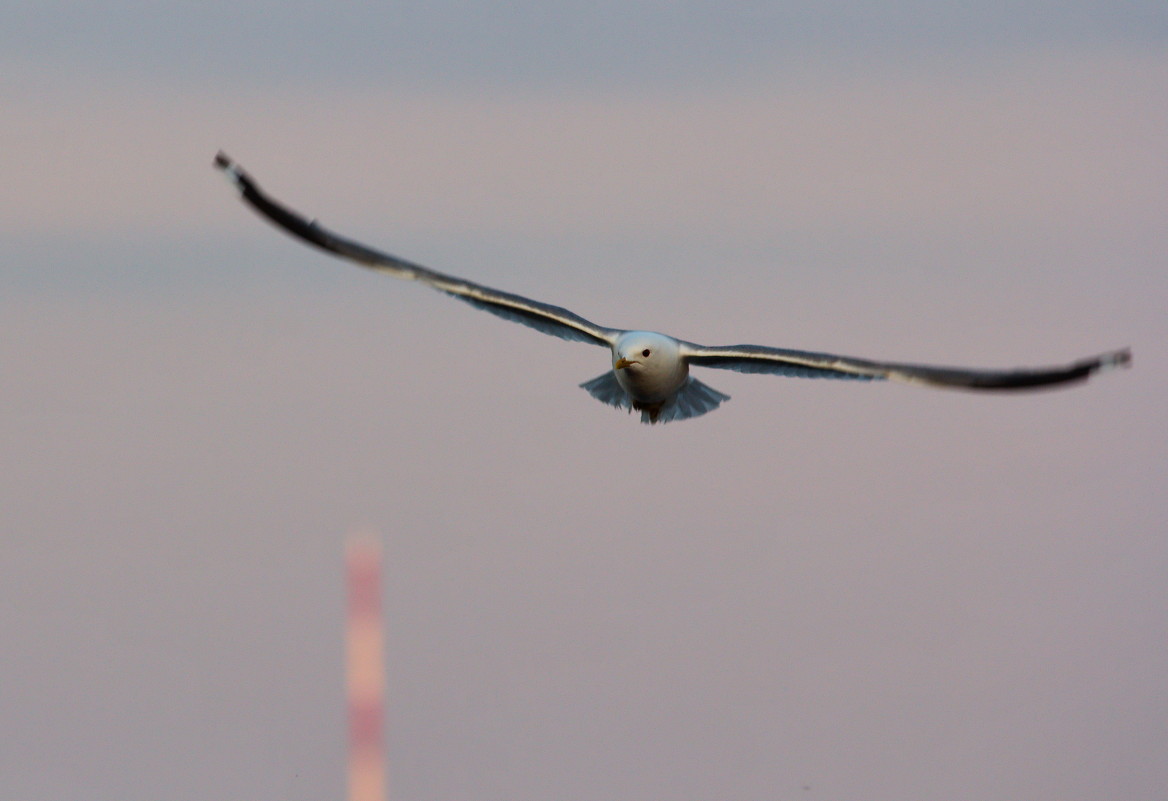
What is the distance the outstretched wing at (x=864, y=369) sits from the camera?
36.6 meters

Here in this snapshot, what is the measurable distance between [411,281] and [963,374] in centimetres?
896

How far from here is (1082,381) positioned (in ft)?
118

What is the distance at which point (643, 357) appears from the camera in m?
39.8

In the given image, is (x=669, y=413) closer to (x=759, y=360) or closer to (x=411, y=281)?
(x=759, y=360)

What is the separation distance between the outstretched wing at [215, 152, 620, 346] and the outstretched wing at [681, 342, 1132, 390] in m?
1.78

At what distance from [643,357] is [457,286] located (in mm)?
3478

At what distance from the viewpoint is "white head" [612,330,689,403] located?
39.8 metres

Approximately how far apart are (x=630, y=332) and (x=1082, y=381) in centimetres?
769

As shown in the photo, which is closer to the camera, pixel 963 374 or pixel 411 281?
pixel 963 374

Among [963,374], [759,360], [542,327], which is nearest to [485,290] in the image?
[542,327]

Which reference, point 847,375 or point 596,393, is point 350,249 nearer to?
point 596,393

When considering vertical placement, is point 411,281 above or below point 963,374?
above

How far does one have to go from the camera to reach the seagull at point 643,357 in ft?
127

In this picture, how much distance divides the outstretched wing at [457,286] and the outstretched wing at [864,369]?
5.84 ft
